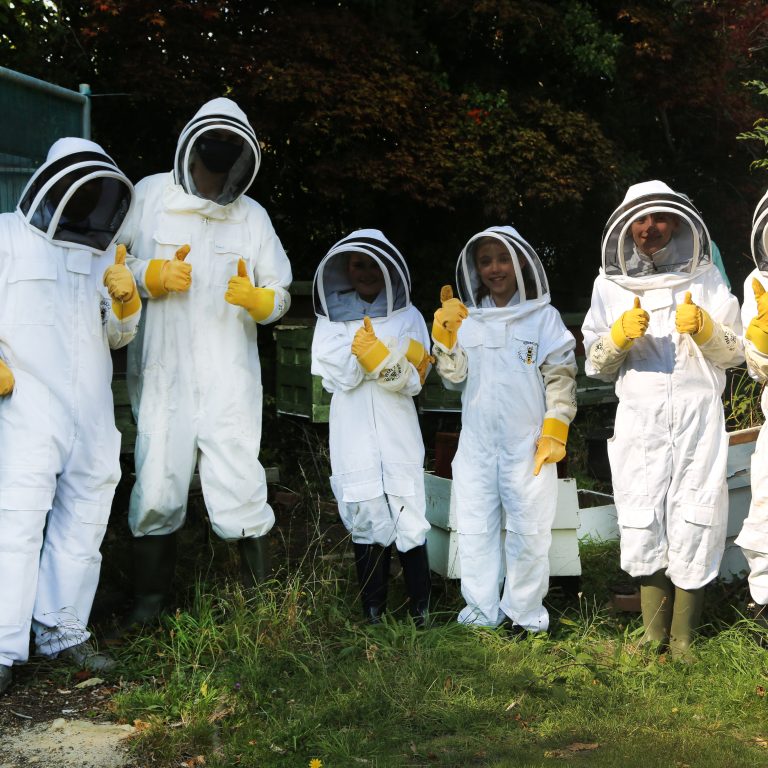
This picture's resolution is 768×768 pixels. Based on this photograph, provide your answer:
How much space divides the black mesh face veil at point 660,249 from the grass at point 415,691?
1632mm

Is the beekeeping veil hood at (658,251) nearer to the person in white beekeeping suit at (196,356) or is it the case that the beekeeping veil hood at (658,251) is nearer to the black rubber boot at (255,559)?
the person in white beekeeping suit at (196,356)

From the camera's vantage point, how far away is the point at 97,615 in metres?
4.91

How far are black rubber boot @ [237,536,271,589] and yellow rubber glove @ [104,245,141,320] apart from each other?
1.21 m

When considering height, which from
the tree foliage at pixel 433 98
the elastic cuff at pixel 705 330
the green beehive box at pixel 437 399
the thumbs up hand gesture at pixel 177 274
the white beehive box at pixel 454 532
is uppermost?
the tree foliage at pixel 433 98

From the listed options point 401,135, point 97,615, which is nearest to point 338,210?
point 401,135

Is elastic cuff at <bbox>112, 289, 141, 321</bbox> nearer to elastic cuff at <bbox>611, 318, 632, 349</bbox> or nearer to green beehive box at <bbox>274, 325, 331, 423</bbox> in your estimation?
elastic cuff at <bbox>611, 318, 632, 349</bbox>

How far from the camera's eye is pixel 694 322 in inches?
164

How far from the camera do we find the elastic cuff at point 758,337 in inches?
163

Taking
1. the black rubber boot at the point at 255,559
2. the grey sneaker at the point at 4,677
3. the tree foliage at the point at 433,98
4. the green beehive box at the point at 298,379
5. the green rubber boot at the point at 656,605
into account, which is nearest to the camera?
the grey sneaker at the point at 4,677

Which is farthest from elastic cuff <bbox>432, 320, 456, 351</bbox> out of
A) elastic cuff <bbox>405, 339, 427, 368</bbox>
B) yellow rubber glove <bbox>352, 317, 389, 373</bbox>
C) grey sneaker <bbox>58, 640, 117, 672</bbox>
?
grey sneaker <bbox>58, 640, 117, 672</bbox>

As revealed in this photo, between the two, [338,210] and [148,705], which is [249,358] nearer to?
[148,705]

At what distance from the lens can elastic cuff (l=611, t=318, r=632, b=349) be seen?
4.29 m

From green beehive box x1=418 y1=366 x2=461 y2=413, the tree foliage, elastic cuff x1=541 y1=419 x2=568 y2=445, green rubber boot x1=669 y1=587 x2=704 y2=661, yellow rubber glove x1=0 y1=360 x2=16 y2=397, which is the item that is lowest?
green rubber boot x1=669 y1=587 x2=704 y2=661

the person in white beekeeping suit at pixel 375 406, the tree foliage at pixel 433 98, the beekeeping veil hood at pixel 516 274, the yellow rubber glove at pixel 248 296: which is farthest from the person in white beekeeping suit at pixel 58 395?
the tree foliage at pixel 433 98
